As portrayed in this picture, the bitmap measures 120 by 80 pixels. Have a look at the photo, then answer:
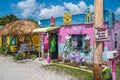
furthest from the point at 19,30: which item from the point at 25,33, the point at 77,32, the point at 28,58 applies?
the point at 77,32

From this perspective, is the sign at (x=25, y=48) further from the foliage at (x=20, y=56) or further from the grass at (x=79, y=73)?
the grass at (x=79, y=73)

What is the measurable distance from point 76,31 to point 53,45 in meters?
2.62

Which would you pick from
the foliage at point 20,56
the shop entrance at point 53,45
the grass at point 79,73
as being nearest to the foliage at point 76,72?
the grass at point 79,73

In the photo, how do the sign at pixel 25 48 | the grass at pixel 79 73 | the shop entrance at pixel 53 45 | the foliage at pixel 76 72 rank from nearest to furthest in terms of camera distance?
the grass at pixel 79 73 → the foliage at pixel 76 72 → the shop entrance at pixel 53 45 → the sign at pixel 25 48

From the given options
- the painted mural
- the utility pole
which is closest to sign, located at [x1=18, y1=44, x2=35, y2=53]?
the painted mural

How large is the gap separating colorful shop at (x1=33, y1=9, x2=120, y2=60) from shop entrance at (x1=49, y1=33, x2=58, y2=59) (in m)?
0.08

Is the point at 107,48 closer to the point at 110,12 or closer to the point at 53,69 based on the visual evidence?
the point at 110,12

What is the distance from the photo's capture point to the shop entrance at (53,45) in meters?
17.2

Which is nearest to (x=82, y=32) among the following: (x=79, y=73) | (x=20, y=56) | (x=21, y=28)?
(x=79, y=73)

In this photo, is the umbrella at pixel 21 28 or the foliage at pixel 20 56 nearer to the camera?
the foliage at pixel 20 56

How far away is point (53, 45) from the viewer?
677 inches

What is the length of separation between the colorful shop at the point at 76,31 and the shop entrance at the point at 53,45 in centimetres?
8

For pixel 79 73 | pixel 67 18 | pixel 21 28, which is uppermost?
pixel 67 18

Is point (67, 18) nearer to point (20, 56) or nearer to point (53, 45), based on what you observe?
point (53, 45)
